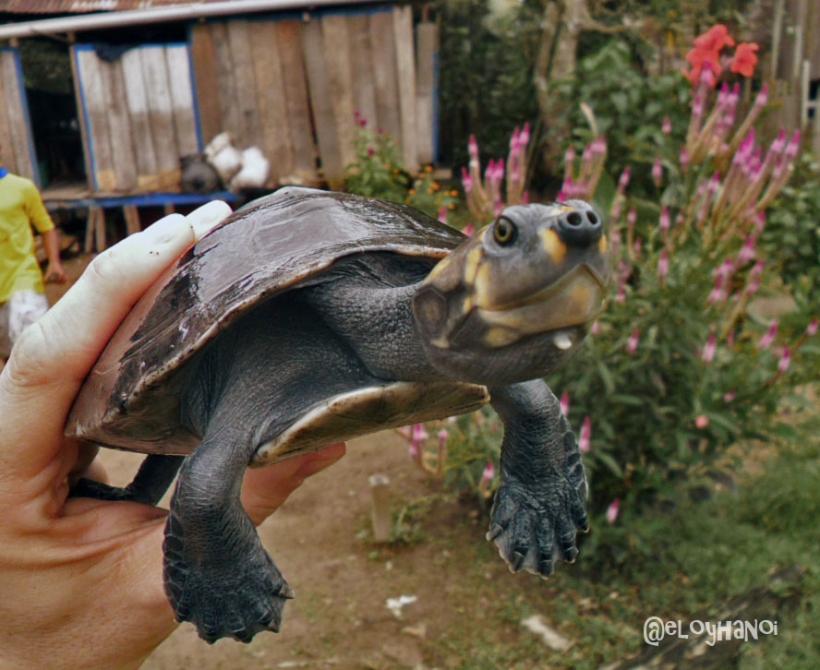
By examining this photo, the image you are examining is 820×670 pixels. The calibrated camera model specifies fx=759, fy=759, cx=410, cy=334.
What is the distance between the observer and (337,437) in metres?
1.48

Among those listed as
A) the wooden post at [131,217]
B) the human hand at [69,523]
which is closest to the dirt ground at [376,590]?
the human hand at [69,523]

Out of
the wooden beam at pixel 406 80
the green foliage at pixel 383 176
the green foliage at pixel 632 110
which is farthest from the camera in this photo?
the wooden beam at pixel 406 80

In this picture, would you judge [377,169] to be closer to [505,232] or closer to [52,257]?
[52,257]

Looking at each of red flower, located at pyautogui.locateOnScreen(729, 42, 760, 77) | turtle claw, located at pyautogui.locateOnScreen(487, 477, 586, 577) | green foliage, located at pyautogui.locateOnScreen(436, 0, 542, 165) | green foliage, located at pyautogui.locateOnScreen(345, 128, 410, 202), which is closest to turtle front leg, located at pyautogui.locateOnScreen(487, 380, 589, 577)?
turtle claw, located at pyautogui.locateOnScreen(487, 477, 586, 577)

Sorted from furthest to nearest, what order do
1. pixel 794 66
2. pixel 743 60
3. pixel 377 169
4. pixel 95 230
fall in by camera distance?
pixel 95 230 → pixel 377 169 → pixel 794 66 → pixel 743 60

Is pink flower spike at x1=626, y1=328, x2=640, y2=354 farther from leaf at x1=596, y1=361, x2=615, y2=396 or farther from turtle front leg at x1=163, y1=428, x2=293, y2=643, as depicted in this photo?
turtle front leg at x1=163, y1=428, x2=293, y2=643

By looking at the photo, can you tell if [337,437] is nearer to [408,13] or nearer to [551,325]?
[551,325]

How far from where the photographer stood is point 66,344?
5.35 feet

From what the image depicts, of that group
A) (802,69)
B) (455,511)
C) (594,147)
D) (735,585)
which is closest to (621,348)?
(594,147)

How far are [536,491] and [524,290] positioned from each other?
699 millimetres

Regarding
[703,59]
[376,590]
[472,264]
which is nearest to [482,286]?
[472,264]

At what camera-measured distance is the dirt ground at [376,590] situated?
3.34 metres

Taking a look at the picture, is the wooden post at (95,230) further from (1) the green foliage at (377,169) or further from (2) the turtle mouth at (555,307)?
(2) the turtle mouth at (555,307)

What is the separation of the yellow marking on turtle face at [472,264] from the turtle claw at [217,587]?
68 centimetres
